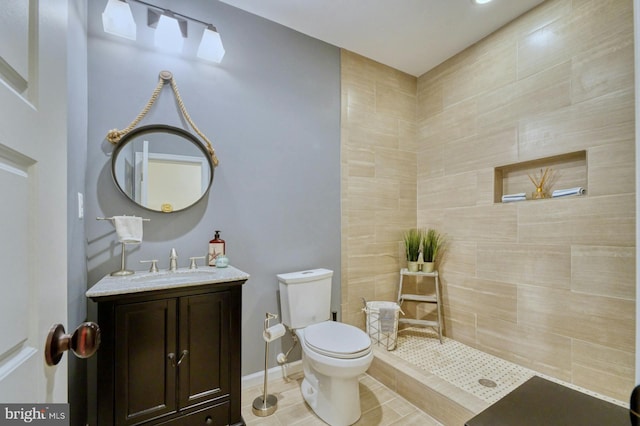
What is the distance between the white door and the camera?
0.43 m

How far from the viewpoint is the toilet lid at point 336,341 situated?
1591 millimetres

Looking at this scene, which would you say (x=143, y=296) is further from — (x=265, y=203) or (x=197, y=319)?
(x=265, y=203)

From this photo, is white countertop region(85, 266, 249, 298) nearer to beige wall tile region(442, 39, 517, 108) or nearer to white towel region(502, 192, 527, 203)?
white towel region(502, 192, 527, 203)

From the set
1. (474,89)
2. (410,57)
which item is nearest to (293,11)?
(410,57)

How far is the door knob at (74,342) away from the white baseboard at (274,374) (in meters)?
1.67

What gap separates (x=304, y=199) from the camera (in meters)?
2.29

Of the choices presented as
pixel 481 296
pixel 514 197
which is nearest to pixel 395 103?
pixel 514 197

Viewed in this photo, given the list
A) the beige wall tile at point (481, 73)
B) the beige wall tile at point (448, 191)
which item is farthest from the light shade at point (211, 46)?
the beige wall tile at point (448, 191)

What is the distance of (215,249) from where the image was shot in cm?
185

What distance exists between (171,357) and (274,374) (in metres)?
1.00

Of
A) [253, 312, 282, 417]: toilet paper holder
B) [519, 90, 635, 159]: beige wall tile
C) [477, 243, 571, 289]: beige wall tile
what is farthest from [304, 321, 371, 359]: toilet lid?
[519, 90, 635, 159]: beige wall tile

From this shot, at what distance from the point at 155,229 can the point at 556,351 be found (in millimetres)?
2820

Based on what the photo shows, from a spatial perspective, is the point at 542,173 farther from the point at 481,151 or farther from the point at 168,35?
the point at 168,35

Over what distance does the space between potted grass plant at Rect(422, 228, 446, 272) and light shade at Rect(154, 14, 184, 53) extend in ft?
8.24
